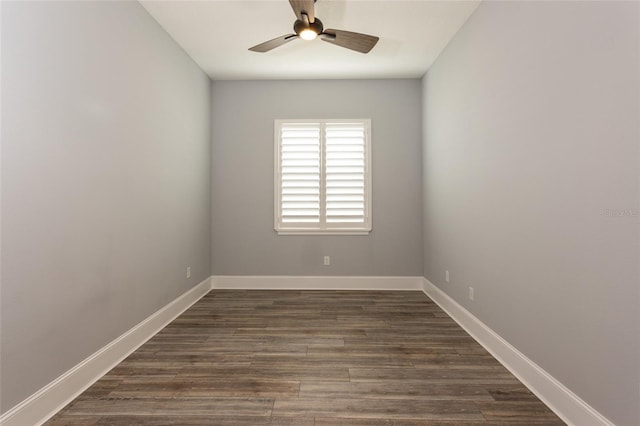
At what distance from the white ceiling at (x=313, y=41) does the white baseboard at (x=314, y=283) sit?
2.74 metres

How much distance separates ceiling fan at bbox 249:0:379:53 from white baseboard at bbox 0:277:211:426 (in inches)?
104

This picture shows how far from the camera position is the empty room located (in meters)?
1.59

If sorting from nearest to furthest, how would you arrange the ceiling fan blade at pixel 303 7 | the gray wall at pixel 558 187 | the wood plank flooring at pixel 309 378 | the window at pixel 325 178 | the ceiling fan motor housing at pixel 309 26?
the gray wall at pixel 558 187, the wood plank flooring at pixel 309 378, the ceiling fan blade at pixel 303 7, the ceiling fan motor housing at pixel 309 26, the window at pixel 325 178

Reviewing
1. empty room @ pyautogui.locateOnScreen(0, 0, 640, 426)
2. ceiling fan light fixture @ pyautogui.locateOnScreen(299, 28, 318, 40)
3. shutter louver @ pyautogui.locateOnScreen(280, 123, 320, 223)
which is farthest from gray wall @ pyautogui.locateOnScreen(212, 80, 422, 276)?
ceiling fan light fixture @ pyautogui.locateOnScreen(299, 28, 318, 40)

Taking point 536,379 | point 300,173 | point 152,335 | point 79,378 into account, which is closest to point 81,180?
point 79,378

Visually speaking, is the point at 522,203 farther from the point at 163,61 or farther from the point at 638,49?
the point at 163,61

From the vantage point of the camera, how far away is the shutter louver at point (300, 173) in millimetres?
Result: 4332

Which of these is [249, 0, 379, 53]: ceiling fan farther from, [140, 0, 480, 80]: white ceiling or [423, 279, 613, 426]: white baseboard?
[423, 279, 613, 426]: white baseboard

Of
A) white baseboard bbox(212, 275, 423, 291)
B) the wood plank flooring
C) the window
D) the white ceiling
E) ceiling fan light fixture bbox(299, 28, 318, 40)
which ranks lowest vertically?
the wood plank flooring

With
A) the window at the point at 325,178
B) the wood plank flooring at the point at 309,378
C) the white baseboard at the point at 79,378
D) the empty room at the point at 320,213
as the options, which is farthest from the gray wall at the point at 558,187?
the white baseboard at the point at 79,378

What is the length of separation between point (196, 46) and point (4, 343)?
313 centimetres

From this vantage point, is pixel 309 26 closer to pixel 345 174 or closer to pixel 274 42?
pixel 274 42

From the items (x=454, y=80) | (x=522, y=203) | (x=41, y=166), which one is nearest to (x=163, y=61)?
(x=41, y=166)

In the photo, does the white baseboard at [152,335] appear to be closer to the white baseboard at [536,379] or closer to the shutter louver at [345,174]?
the white baseboard at [536,379]
